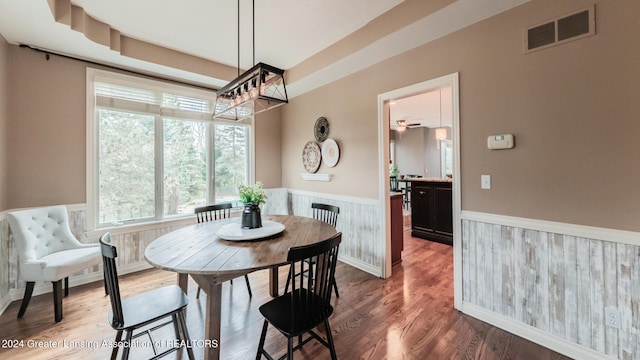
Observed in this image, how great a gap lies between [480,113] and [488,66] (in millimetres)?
404

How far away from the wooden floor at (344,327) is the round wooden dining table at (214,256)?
23.3 inches

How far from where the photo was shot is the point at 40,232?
8.57 ft

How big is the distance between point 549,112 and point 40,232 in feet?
16.0

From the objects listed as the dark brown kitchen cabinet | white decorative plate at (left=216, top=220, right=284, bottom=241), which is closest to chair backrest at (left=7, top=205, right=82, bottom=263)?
white decorative plate at (left=216, top=220, right=284, bottom=241)

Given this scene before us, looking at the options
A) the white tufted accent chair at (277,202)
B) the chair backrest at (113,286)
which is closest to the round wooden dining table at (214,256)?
the chair backrest at (113,286)

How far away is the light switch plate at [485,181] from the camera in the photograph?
2.20 m

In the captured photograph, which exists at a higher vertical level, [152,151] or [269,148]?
[269,148]

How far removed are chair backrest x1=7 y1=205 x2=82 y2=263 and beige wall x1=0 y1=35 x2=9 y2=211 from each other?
284 mm

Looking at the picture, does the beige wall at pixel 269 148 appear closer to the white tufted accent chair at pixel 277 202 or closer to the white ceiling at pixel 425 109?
the white tufted accent chair at pixel 277 202

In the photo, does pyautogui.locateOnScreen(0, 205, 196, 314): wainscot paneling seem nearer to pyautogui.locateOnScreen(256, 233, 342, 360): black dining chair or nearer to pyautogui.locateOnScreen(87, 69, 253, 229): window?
pyautogui.locateOnScreen(87, 69, 253, 229): window

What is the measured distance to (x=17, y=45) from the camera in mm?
2662

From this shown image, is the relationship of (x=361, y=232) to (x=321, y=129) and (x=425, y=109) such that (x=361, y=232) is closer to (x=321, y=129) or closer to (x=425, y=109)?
(x=321, y=129)

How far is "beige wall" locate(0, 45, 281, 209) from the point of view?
8.74ft

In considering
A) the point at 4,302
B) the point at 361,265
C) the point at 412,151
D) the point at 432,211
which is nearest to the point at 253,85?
the point at 361,265
